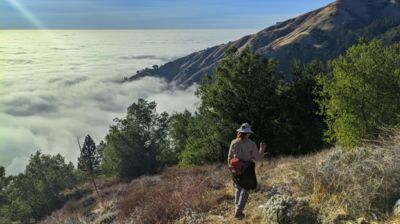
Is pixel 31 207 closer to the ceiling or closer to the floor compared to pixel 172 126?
closer to the floor

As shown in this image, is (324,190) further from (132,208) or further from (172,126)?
(172,126)

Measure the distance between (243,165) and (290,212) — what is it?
1.79 metres

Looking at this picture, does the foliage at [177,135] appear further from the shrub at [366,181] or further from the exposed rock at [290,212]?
the exposed rock at [290,212]

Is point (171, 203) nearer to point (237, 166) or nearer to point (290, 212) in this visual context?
point (237, 166)

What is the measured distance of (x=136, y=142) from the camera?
5253cm

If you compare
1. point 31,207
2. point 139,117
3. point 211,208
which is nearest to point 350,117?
point 211,208

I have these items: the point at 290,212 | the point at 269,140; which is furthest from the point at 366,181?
the point at 269,140

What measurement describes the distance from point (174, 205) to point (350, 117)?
16377 mm

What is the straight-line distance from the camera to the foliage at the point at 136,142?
5162cm

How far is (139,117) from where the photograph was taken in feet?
177

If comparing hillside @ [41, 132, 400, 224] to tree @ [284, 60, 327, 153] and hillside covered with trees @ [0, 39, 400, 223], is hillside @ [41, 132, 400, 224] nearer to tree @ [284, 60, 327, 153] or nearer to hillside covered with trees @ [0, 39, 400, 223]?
hillside covered with trees @ [0, 39, 400, 223]

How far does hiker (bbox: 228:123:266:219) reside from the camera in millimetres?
8703

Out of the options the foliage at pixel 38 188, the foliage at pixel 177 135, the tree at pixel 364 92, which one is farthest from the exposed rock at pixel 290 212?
the foliage at pixel 38 188

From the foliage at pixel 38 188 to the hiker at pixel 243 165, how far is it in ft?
162
